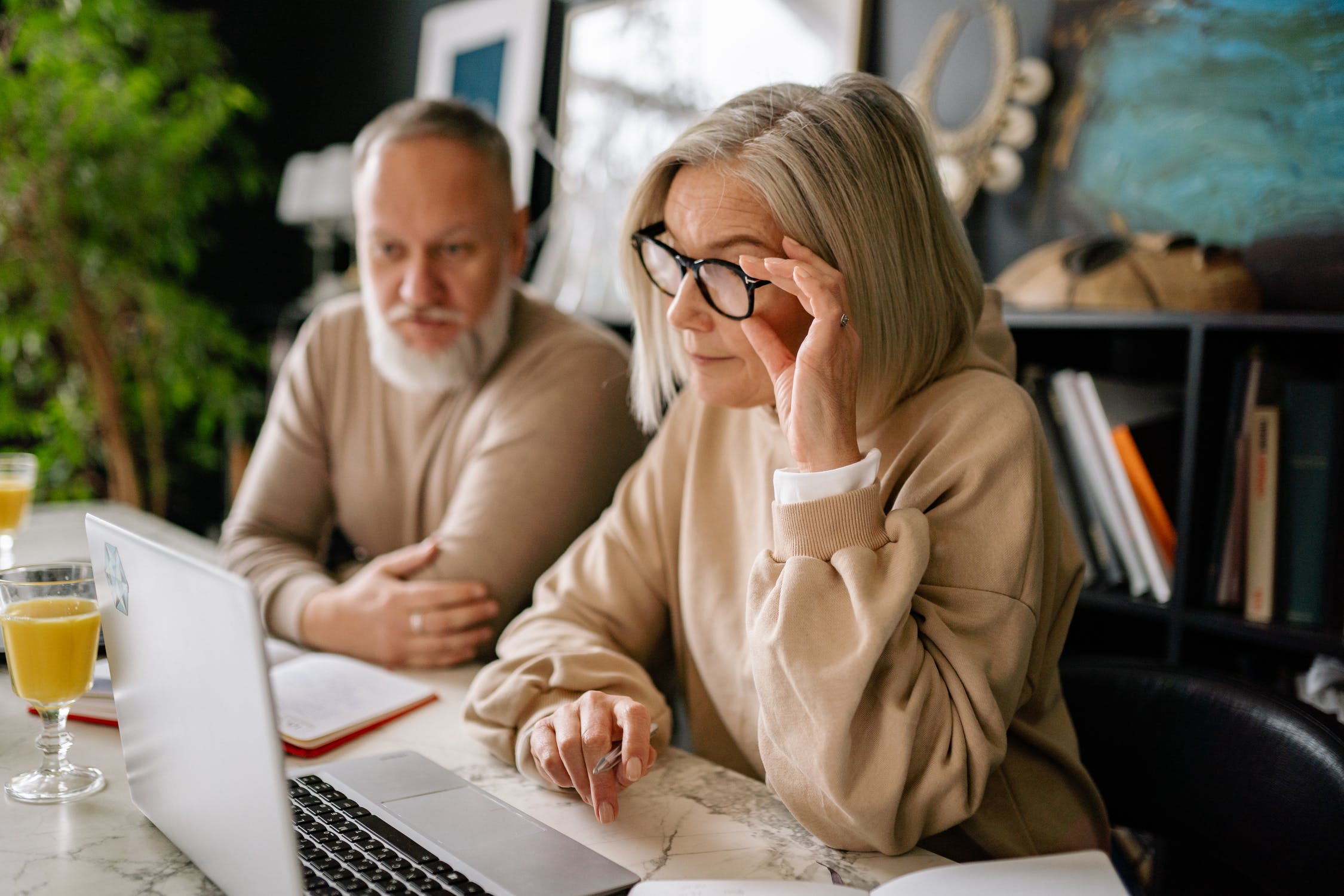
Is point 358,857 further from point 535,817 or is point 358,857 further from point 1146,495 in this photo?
point 1146,495

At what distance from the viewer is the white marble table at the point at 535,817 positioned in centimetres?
82

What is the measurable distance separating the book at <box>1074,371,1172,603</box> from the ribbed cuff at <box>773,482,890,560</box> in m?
0.91

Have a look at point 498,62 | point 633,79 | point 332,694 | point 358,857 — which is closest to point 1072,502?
point 332,694

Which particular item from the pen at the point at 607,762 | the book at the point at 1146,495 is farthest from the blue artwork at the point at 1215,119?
the pen at the point at 607,762

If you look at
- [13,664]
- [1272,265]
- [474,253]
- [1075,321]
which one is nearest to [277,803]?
[13,664]

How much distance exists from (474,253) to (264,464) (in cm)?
55

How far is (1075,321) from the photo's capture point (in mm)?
1667

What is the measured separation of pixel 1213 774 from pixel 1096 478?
2.31 feet

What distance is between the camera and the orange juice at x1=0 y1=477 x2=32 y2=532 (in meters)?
1.86

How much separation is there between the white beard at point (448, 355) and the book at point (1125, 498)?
0.99 m

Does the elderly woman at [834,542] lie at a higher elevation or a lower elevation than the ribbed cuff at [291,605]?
higher

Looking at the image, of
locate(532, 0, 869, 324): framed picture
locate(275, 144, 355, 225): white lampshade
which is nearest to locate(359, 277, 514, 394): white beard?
locate(532, 0, 869, 324): framed picture

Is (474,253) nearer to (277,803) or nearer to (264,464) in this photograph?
(264,464)

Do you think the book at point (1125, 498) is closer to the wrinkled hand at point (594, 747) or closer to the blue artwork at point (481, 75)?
the wrinkled hand at point (594, 747)
